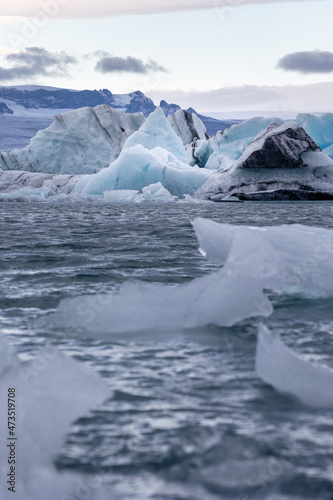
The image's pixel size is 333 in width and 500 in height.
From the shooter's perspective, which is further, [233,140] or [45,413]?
[233,140]

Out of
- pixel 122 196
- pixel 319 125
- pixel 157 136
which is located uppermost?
pixel 319 125

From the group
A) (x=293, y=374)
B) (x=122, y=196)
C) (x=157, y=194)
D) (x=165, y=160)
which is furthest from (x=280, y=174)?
(x=293, y=374)

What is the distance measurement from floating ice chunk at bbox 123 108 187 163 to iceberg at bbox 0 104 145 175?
4251mm

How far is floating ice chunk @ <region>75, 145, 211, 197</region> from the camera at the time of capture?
25.5 meters

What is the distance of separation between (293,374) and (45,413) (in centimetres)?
97

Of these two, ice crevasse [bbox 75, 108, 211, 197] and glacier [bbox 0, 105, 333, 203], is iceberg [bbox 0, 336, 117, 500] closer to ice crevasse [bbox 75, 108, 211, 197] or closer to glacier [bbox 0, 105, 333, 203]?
glacier [bbox 0, 105, 333, 203]

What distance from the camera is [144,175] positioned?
2619 centimetres

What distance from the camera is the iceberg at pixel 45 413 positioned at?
5.44 ft

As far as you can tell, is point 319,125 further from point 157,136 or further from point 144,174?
point 144,174

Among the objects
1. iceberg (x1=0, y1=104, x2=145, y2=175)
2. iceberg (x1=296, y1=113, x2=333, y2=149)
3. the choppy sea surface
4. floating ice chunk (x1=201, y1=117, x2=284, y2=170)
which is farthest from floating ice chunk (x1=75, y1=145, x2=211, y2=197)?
the choppy sea surface

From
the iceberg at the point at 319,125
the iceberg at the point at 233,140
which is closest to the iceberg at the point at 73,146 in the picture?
the iceberg at the point at 233,140

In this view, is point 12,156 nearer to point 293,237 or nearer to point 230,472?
point 293,237

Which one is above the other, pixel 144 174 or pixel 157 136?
pixel 157 136

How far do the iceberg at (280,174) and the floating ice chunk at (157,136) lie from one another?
4795 mm
